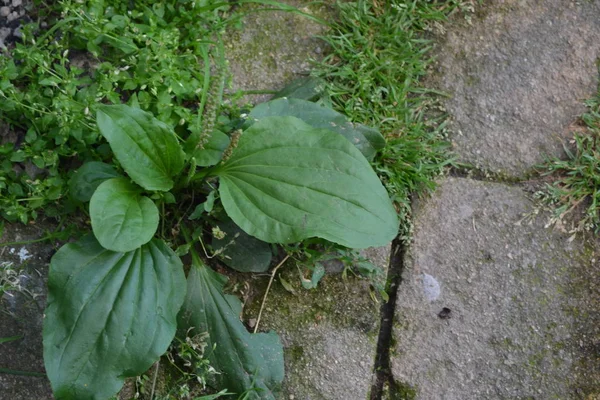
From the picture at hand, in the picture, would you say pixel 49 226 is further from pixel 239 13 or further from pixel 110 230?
pixel 239 13

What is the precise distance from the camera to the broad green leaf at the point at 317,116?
3.06 m

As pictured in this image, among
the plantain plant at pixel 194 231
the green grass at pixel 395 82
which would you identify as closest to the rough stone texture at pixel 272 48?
the green grass at pixel 395 82

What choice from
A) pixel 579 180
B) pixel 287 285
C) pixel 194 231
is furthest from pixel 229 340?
pixel 579 180

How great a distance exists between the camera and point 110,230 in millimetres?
2645

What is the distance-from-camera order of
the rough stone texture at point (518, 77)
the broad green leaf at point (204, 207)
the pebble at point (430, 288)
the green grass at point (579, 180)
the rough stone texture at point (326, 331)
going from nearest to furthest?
1. the broad green leaf at point (204, 207)
2. the rough stone texture at point (326, 331)
3. the pebble at point (430, 288)
4. the green grass at point (579, 180)
5. the rough stone texture at point (518, 77)

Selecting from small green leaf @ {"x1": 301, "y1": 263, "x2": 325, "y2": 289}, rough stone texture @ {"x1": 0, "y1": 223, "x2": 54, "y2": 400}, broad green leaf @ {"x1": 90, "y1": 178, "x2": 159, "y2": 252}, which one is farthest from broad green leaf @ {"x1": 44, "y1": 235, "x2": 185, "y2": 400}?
small green leaf @ {"x1": 301, "y1": 263, "x2": 325, "y2": 289}

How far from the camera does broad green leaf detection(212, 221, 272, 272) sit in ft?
9.98

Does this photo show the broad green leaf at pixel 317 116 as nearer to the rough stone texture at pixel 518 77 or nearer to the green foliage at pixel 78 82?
the green foliage at pixel 78 82

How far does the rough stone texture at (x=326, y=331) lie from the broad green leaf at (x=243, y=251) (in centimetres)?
14

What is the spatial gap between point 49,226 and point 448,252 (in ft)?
5.65

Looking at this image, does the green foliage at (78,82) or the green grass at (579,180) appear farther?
the green grass at (579,180)

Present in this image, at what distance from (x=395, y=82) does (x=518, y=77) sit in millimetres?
591

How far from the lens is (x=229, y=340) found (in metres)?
2.93

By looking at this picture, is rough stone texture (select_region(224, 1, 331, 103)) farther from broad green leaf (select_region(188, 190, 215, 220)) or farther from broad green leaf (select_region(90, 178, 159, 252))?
broad green leaf (select_region(90, 178, 159, 252))
